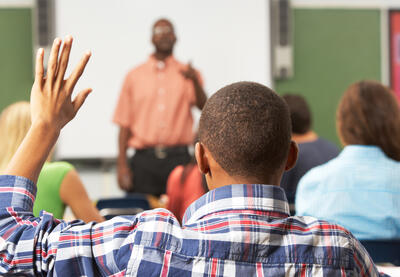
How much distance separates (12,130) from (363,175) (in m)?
1.37

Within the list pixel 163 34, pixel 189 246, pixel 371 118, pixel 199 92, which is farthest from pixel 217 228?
pixel 163 34

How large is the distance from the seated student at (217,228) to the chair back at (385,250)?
39.5 inches

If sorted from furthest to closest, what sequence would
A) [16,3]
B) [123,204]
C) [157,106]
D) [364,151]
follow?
[16,3] → [157,106] → [123,204] → [364,151]

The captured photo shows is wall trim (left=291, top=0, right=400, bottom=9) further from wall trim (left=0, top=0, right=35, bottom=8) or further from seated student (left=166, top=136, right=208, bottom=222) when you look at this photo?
seated student (left=166, top=136, right=208, bottom=222)

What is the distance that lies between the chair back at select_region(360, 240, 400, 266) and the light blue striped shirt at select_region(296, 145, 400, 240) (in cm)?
5

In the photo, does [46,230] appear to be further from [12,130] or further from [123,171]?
[123,171]

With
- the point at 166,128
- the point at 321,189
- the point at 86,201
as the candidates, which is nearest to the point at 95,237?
the point at 86,201

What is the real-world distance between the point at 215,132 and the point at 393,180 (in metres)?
1.25

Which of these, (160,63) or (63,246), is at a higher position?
(160,63)

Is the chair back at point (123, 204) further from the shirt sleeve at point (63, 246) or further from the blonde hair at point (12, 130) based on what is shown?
the shirt sleeve at point (63, 246)

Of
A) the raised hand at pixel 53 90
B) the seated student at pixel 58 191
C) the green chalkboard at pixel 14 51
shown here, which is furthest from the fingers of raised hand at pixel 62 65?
the green chalkboard at pixel 14 51

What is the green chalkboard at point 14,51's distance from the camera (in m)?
5.80

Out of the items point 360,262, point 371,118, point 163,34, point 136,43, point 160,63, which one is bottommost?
point 360,262

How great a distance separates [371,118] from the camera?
6.57 feet
